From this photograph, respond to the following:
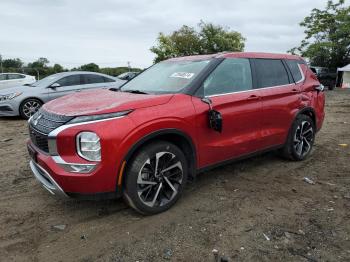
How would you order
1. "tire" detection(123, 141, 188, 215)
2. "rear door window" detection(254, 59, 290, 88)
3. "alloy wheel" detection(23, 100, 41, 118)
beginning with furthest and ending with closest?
"alloy wheel" detection(23, 100, 41, 118) → "rear door window" detection(254, 59, 290, 88) → "tire" detection(123, 141, 188, 215)

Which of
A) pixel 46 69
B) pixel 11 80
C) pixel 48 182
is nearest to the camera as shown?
pixel 48 182

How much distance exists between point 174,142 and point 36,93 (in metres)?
7.30

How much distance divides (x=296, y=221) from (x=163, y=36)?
36891 millimetres

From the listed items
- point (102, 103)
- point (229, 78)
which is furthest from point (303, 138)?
point (102, 103)

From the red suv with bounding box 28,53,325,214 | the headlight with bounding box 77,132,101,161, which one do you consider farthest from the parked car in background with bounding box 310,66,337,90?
the headlight with bounding box 77,132,101,161

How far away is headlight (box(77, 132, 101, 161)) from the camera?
322 cm

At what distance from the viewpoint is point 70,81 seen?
10.4m

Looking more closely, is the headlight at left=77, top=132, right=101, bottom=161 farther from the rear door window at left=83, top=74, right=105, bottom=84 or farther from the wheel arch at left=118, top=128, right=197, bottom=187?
the rear door window at left=83, top=74, right=105, bottom=84

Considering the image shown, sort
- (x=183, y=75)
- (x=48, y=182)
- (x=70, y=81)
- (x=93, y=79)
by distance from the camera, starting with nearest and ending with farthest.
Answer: (x=48, y=182) < (x=183, y=75) < (x=70, y=81) < (x=93, y=79)

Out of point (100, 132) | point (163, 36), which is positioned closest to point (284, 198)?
point (100, 132)

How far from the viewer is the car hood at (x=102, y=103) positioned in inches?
134

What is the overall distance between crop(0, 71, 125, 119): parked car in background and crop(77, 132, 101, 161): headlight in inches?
267

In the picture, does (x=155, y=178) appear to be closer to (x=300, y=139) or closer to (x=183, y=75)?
(x=183, y=75)

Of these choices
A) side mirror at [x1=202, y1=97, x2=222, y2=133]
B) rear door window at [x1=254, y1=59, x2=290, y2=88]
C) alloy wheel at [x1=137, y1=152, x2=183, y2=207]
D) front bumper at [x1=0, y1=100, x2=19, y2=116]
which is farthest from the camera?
front bumper at [x1=0, y1=100, x2=19, y2=116]
